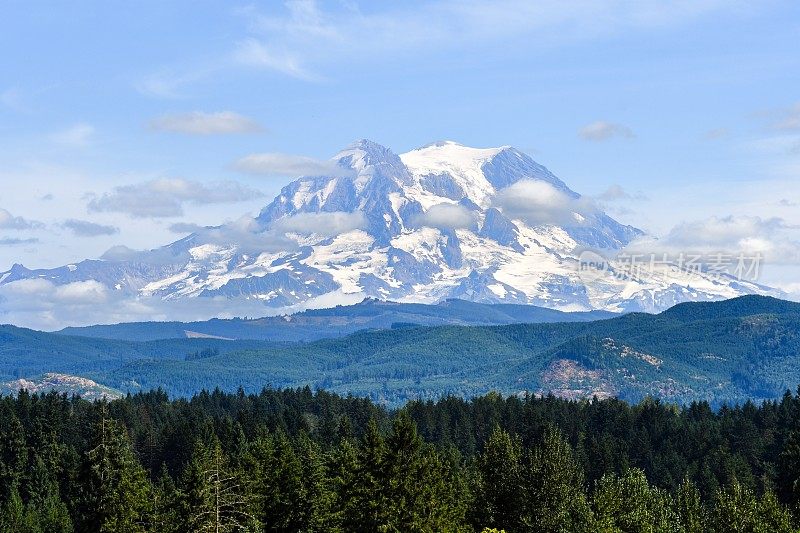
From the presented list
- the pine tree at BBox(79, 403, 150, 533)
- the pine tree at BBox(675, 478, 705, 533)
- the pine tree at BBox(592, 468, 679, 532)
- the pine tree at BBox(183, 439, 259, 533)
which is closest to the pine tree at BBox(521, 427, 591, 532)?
the pine tree at BBox(592, 468, 679, 532)

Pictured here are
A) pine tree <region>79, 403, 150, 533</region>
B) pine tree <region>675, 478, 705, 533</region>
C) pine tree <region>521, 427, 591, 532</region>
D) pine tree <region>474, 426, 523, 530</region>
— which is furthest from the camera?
pine tree <region>474, 426, 523, 530</region>

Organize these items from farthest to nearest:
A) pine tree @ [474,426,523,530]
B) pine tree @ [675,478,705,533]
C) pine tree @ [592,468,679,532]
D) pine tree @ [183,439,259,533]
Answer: pine tree @ [474,426,523,530], pine tree @ [675,478,705,533], pine tree @ [592,468,679,532], pine tree @ [183,439,259,533]

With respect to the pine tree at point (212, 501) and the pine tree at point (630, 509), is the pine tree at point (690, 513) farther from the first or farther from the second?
the pine tree at point (212, 501)

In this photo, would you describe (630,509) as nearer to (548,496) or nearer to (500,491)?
(548,496)

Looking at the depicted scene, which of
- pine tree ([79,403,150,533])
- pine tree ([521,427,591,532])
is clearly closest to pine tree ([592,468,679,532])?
pine tree ([521,427,591,532])

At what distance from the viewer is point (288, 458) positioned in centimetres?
13712

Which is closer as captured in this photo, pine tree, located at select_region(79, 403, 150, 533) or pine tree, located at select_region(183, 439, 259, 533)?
pine tree, located at select_region(183, 439, 259, 533)

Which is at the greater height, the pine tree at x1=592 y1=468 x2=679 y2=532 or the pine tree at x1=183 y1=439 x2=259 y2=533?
the pine tree at x1=183 y1=439 x2=259 y2=533

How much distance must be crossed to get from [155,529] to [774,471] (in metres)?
110

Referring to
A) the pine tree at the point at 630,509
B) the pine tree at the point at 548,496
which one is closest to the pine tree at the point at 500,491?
the pine tree at the point at 548,496

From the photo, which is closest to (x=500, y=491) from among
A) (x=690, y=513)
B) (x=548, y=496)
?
(x=548, y=496)

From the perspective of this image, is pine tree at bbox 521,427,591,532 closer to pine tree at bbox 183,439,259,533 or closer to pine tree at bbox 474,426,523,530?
pine tree at bbox 474,426,523,530

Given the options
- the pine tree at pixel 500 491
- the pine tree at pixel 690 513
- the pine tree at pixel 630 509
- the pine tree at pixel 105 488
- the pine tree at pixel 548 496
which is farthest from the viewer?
the pine tree at pixel 500 491

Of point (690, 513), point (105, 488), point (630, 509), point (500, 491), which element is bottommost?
point (690, 513)
